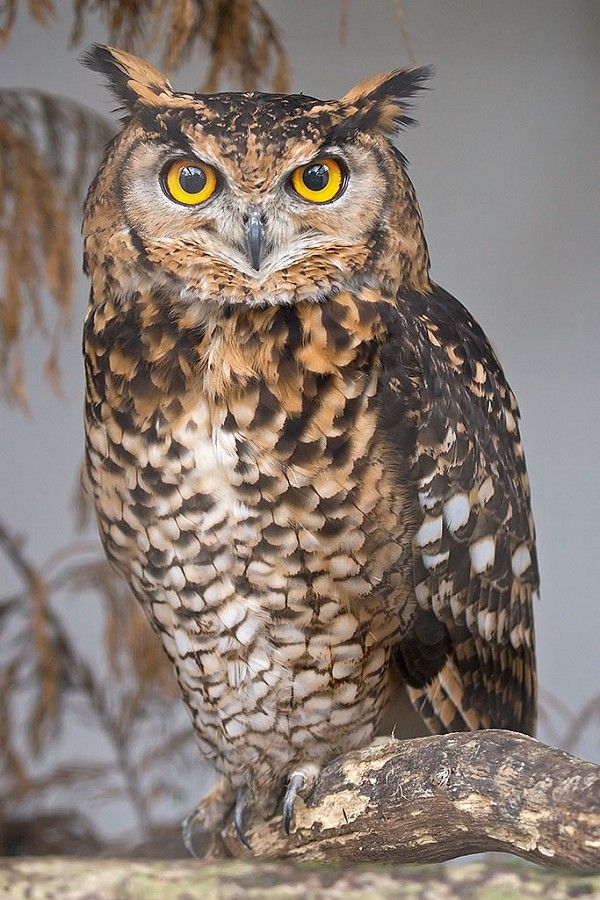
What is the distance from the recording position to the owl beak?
3.10 feet

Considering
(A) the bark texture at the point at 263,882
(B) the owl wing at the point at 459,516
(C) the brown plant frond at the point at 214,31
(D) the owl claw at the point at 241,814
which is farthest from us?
(C) the brown plant frond at the point at 214,31

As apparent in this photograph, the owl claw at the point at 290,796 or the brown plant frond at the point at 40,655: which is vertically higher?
the owl claw at the point at 290,796

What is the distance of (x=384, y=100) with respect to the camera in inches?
39.5

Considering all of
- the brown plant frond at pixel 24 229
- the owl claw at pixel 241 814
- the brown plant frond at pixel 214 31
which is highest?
the brown plant frond at pixel 214 31

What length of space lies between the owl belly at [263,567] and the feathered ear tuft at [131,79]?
30 centimetres

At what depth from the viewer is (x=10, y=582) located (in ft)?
8.23

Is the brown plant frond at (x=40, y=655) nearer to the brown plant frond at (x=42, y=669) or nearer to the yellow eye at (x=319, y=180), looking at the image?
the brown plant frond at (x=42, y=669)

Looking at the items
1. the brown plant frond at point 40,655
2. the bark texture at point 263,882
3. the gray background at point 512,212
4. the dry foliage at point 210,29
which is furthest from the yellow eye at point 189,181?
the brown plant frond at point 40,655

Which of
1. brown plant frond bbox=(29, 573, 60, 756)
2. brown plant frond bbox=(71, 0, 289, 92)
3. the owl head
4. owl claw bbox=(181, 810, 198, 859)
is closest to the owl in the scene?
the owl head

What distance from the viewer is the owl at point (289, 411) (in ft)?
3.19

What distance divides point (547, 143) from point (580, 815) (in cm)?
171

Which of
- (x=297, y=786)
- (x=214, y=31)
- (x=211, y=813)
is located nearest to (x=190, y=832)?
(x=211, y=813)

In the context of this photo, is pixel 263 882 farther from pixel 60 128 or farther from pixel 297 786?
pixel 60 128

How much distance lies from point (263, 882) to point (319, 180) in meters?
0.68
